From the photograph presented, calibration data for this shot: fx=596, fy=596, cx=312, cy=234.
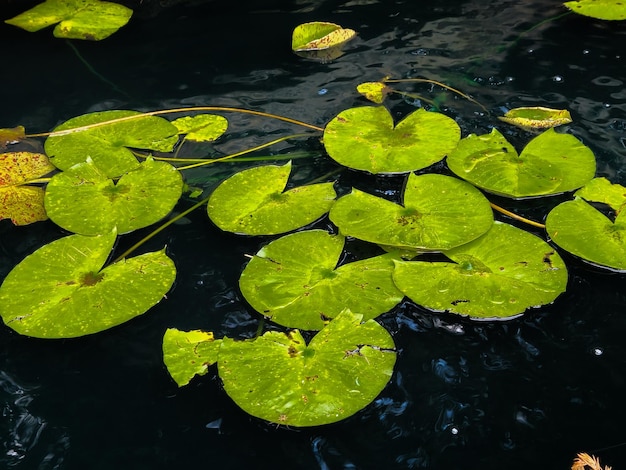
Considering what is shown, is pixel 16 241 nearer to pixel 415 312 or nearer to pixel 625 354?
pixel 415 312

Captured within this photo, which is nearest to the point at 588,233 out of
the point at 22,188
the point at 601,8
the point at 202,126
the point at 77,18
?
the point at 202,126

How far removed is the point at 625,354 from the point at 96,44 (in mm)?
2264

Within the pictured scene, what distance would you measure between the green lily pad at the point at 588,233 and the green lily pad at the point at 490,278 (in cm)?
7

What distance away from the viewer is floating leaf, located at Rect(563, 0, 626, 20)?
2436 millimetres

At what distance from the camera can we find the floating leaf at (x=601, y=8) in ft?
7.99

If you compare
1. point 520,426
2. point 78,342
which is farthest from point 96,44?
point 520,426

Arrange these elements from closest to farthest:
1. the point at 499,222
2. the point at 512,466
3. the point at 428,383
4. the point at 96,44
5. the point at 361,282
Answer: the point at 512,466 < the point at 428,383 < the point at 361,282 < the point at 499,222 < the point at 96,44

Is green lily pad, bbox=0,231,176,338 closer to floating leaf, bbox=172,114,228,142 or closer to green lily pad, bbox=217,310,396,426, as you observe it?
green lily pad, bbox=217,310,396,426

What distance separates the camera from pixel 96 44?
8.23 feet

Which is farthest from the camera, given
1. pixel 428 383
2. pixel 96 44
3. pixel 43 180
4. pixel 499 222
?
pixel 96 44

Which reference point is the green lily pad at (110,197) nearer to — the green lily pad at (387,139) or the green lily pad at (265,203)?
the green lily pad at (265,203)

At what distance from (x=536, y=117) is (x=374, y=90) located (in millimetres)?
567

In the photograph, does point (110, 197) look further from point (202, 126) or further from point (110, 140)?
point (202, 126)

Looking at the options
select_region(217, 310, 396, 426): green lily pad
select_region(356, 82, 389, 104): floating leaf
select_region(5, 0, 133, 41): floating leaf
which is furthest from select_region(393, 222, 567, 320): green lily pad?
select_region(5, 0, 133, 41): floating leaf
